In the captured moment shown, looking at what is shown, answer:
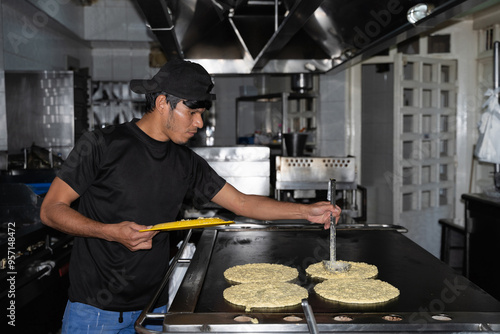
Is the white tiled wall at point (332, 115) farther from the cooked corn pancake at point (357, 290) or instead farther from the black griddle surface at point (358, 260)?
the cooked corn pancake at point (357, 290)

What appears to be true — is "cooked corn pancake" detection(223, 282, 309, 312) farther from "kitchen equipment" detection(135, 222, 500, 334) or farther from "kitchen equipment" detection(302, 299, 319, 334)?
"kitchen equipment" detection(302, 299, 319, 334)

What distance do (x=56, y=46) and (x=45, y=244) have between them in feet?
11.2

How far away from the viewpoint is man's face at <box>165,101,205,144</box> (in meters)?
1.70

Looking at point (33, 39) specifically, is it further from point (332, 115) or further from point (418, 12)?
point (418, 12)

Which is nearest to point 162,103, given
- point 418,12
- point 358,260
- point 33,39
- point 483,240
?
point 358,260

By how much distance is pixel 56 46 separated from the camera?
213 inches

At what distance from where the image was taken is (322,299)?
1521mm

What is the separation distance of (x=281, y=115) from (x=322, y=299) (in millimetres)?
4916

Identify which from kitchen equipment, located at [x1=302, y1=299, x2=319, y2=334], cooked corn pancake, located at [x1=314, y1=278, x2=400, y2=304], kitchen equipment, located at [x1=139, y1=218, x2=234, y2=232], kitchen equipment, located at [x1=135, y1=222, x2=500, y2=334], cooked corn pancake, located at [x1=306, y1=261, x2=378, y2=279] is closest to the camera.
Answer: kitchen equipment, located at [x1=302, y1=299, x2=319, y2=334]

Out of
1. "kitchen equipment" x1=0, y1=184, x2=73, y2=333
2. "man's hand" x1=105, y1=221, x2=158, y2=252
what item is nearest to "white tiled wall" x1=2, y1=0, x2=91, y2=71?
"kitchen equipment" x1=0, y1=184, x2=73, y2=333

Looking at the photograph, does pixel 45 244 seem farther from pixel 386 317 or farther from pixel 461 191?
pixel 461 191

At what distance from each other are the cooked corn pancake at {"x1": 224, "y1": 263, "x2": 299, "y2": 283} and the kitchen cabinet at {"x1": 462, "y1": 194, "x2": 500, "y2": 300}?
2.17 metres

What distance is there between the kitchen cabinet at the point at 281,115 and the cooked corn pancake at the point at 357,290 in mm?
2793

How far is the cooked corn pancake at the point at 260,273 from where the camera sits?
1678mm
